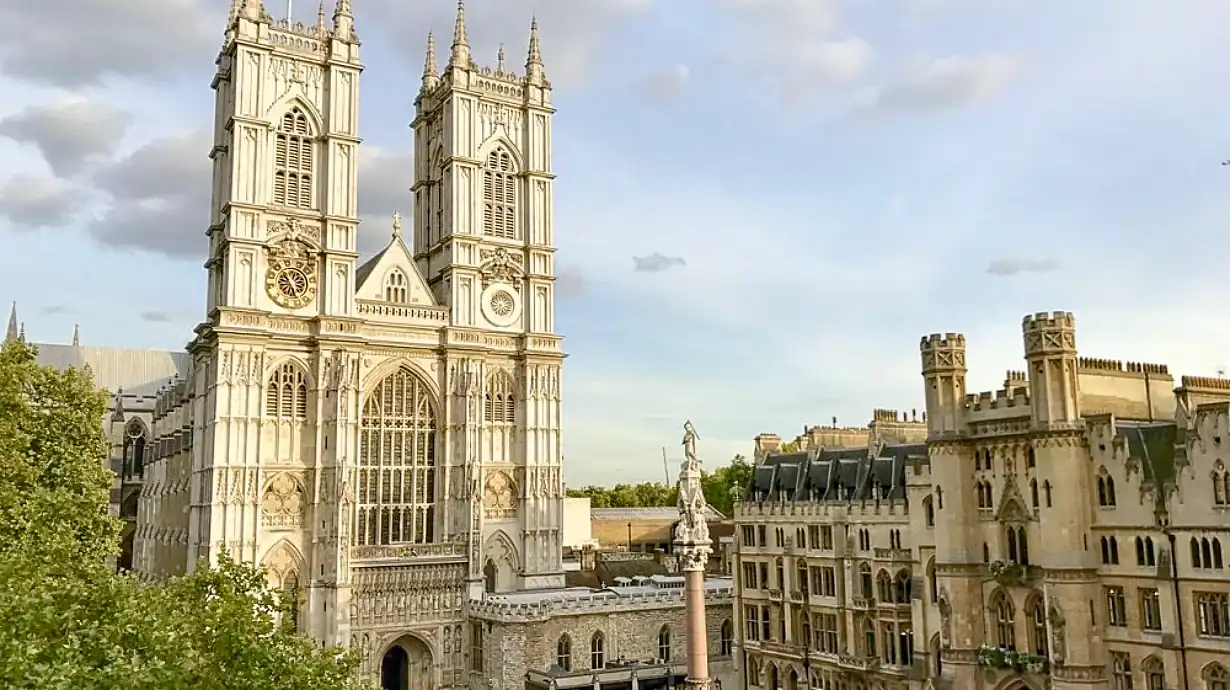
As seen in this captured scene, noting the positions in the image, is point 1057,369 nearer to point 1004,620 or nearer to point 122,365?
point 1004,620

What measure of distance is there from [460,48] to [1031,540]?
1803 inches

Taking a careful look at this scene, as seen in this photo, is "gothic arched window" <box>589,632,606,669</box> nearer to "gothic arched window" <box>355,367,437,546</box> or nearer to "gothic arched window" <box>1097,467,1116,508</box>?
"gothic arched window" <box>355,367,437,546</box>

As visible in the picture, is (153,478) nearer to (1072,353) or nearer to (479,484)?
(479,484)

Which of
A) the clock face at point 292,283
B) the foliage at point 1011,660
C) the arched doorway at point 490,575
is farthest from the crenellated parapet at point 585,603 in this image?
the clock face at point 292,283

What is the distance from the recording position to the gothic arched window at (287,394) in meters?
55.1

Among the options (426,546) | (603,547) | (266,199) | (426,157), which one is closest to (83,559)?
(426,546)

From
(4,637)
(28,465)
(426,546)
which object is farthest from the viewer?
(426,546)

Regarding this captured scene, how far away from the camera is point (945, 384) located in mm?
42781

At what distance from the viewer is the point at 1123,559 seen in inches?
1433

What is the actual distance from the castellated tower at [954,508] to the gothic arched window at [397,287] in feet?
104

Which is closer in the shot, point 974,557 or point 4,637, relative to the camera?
point 4,637

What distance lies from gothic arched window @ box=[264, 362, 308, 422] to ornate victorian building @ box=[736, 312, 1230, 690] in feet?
92.1

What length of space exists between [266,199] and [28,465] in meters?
24.2

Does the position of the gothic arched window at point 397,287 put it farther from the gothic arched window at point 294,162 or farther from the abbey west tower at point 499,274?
the gothic arched window at point 294,162
